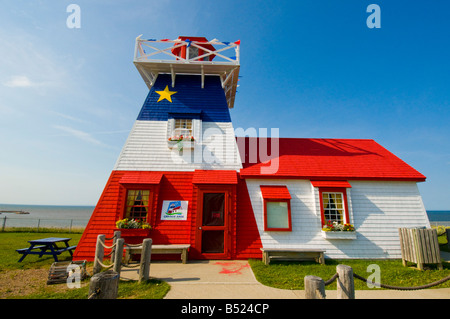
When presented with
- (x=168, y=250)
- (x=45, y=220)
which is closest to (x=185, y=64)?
(x=168, y=250)

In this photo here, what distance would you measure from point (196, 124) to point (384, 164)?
1056 centimetres

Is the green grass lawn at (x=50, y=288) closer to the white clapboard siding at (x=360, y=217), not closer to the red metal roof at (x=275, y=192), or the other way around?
the white clapboard siding at (x=360, y=217)

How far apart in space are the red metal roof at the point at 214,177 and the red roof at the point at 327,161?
656 mm

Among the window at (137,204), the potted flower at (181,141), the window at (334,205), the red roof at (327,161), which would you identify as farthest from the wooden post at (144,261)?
the window at (334,205)

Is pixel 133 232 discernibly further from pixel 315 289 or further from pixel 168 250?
pixel 315 289

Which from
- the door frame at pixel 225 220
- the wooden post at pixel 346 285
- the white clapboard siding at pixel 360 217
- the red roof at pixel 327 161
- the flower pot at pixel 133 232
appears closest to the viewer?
the wooden post at pixel 346 285

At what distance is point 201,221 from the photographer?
1006cm

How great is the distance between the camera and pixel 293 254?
913 centimetres

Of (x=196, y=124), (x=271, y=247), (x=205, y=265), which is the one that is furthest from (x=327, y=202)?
(x=196, y=124)

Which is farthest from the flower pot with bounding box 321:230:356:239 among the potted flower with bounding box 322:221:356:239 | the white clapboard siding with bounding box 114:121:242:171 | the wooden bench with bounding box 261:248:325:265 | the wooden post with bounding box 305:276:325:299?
the wooden post with bounding box 305:276:325:299

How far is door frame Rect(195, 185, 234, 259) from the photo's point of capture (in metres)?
9.73

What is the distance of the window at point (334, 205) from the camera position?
10.4m

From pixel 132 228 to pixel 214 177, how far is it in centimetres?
437
